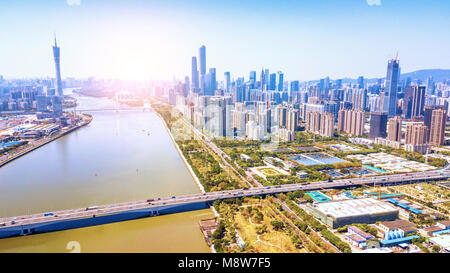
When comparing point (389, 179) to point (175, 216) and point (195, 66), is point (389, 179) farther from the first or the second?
point (195, 66)

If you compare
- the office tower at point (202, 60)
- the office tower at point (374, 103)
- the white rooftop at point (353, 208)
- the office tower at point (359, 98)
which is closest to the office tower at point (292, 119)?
the white rooftop at point (353, 208)

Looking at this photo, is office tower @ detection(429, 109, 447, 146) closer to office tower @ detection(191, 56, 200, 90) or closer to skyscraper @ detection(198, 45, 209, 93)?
skyscraper @ detection(198, 45, 209, 93)

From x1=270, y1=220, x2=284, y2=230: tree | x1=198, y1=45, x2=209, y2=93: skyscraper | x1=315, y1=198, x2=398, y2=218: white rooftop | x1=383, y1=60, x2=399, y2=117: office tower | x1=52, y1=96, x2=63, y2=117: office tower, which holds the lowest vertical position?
x1=270, y1=220, x2=284, y2=230: tree

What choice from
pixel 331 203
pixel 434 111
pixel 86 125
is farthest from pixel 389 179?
pixel 86 125

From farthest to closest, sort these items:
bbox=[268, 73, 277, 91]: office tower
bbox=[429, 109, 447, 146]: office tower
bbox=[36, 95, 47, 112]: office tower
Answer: bbox=[268, 73, 277, 91]: office tower < bbox=[36, 95, 47, 112]: office tower < bbox=[429, 109, 447, 146]: office tower

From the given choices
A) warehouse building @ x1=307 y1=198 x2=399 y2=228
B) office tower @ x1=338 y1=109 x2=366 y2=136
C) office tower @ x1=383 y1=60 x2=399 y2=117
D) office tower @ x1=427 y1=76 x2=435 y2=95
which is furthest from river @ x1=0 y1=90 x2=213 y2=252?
office tower @ x1=427 y1=76 x2=435 y2=95
